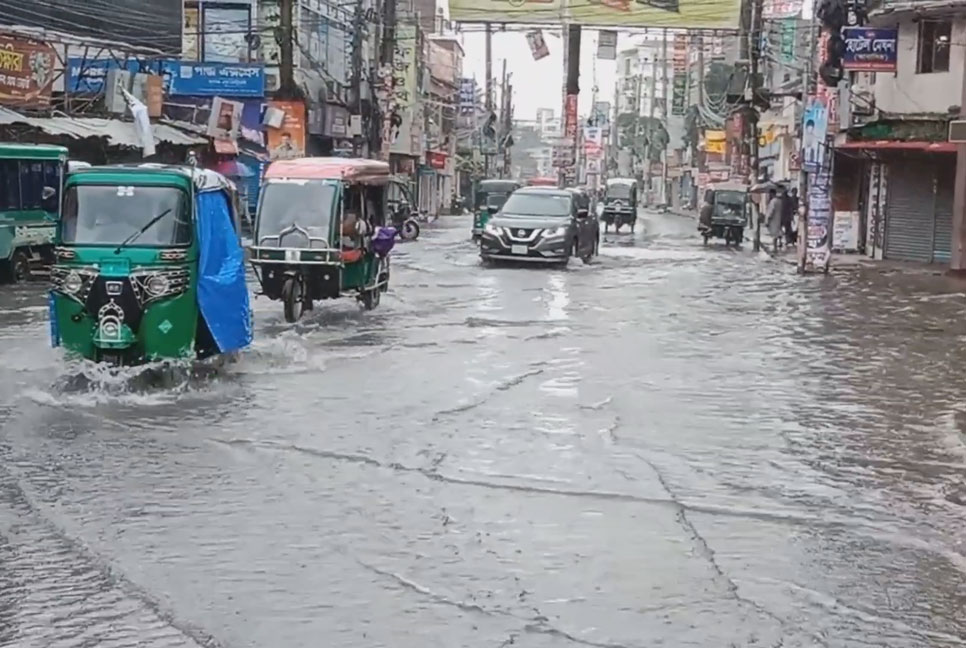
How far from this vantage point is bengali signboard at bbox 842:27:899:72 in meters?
31.6

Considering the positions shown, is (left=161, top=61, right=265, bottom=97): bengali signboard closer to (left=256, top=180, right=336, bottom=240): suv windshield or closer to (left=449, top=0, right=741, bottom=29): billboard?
(left=449, top=0, right=741, bottom=29): billboard

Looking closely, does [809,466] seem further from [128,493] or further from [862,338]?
[862,338]

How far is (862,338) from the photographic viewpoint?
62.2 feet

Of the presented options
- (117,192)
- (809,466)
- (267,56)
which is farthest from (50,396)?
(267,56)

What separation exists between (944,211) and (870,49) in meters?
5.48

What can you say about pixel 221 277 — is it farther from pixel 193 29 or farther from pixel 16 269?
pixel 193 29

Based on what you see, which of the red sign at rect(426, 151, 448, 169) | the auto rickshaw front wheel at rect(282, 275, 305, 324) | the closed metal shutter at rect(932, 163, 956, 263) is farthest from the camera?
the red sign at rect(426, 151, 448, 169)

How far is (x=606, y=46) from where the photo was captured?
Result: 4356 cm

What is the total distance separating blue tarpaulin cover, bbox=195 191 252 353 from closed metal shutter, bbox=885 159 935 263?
2523cm

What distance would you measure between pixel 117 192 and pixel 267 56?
37067 mm

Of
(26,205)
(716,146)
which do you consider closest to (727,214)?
(26,205)

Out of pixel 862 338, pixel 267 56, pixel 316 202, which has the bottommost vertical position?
pixel 862 338

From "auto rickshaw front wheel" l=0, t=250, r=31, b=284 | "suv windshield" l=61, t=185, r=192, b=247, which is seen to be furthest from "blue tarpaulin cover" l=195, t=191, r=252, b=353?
"auto rickshaw front wheel" l=0, t=250, r=31, b=284

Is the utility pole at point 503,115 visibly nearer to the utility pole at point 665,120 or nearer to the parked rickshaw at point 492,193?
the utility pole at point 665,120
